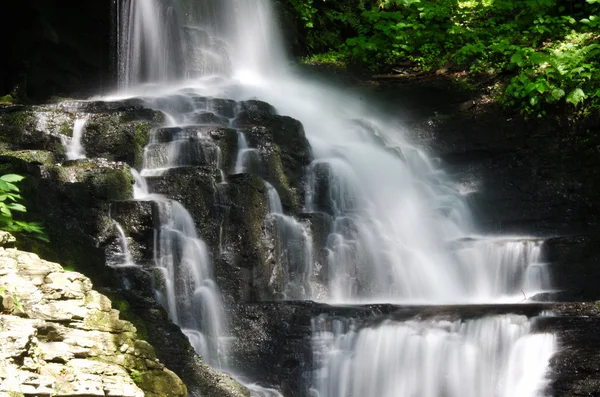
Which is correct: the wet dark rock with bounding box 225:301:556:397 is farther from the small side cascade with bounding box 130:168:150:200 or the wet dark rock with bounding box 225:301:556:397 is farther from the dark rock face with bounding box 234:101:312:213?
the dark rock face with bounding box 234:101:312:213

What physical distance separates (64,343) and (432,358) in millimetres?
3810

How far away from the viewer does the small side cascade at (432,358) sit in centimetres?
689

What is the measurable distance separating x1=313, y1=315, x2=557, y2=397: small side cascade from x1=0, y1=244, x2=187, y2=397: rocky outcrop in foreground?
2.37 meters

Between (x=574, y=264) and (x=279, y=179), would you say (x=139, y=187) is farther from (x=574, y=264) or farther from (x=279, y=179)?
(x=574, y=264)

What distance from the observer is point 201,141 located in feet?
33.7

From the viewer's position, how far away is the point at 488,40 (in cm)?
1462

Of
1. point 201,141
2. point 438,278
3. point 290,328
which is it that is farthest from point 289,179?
point 290,328

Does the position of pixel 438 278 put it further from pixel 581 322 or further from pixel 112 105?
pixel 112 105

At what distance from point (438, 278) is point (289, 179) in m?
2.63

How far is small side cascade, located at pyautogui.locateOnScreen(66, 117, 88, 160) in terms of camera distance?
1015 cm

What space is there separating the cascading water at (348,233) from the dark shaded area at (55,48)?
69 cm

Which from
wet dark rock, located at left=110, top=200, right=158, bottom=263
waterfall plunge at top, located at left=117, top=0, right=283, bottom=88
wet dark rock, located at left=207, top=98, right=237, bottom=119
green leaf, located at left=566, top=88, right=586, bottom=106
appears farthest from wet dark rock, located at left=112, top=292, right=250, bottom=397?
waterfall plunge at top, located at left=117, top=0, right=283, bottom=88

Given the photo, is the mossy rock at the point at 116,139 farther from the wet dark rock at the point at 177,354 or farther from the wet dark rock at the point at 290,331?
the wet dark rock at the point at 177,354

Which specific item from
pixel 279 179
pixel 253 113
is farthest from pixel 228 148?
pixel 253 113
